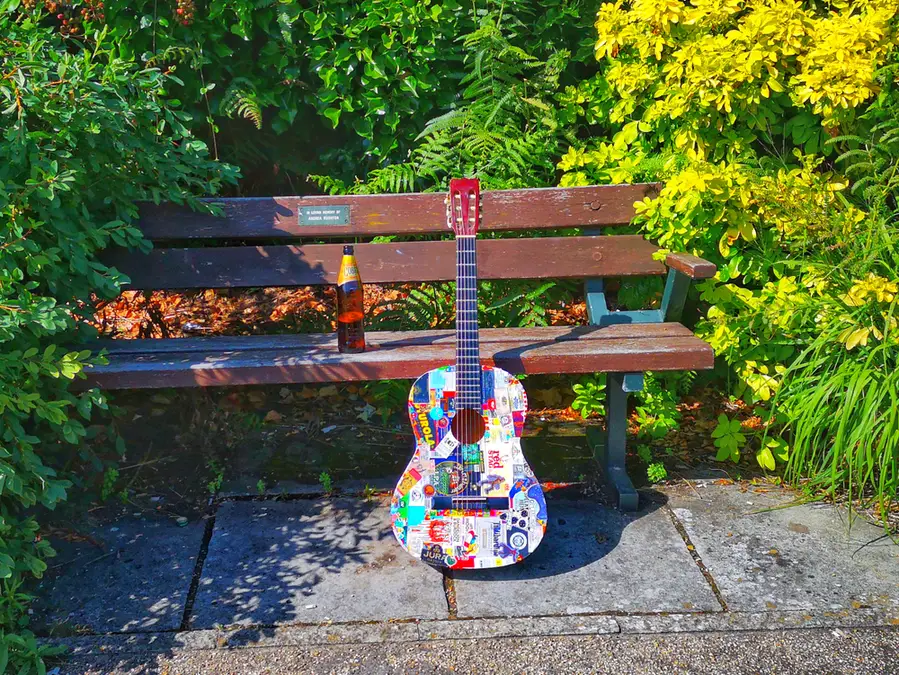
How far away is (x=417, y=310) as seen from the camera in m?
4.55

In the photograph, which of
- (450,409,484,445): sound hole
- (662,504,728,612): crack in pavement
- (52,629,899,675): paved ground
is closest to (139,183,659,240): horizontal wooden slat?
(450,409,484,445): sound hole

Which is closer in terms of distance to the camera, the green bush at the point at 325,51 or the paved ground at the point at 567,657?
the paved ground at the point at 567,657

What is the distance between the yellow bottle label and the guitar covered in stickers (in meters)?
0.52

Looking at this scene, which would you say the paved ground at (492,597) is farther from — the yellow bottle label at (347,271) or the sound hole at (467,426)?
the yellow bottle label at (347,271)

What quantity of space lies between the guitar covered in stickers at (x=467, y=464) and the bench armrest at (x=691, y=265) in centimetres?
81

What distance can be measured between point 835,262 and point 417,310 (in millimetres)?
1912

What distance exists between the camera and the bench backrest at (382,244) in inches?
154

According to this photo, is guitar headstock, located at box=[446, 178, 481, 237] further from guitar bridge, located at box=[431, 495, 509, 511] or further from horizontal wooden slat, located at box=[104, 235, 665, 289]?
guitar bridge, located at box=[431, 495, 509, 511]

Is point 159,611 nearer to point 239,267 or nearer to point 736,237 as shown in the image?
point 239,267

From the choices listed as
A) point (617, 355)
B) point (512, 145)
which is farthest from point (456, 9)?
point (617, 355)

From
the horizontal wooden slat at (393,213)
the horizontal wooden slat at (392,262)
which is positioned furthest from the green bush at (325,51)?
the horizontal wooden slat at (392,262)

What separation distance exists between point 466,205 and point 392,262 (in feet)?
2.85

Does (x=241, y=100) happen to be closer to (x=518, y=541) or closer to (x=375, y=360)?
(x=375, y=360)

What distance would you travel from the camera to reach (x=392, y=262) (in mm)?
4020
